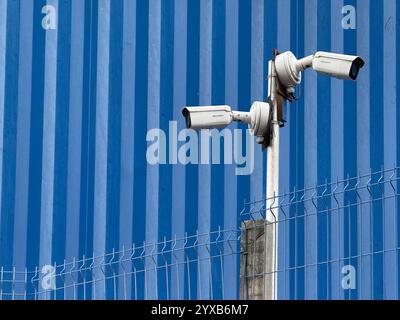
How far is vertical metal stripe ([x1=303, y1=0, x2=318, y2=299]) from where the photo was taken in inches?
673

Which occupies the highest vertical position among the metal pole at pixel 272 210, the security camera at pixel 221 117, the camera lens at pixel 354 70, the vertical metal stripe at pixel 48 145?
the vertical metal stripe at pixel 48 145

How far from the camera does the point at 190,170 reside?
17.7 meters

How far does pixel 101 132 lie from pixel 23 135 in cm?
76

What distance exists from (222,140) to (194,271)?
1.43m

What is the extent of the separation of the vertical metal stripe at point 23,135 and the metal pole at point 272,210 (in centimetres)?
501

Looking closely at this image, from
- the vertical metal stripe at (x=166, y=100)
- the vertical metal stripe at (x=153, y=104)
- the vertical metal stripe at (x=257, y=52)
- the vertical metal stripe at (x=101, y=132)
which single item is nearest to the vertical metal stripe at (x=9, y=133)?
the vertical metal stripe at (x=101, y=132)

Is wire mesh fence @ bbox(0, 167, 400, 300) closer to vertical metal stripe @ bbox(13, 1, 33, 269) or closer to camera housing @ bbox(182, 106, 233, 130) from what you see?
vertical metal stripe @ bbox(13, 1, 33, 269)

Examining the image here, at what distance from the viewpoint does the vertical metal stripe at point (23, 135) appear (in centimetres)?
1741

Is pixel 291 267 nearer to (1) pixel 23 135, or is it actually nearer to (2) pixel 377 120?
(2) pixel 377 120

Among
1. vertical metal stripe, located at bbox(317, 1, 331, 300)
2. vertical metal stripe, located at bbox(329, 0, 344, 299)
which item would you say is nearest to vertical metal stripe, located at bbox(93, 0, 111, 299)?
vertical metal stripe, located at bbox(317, 1, 331, 300)

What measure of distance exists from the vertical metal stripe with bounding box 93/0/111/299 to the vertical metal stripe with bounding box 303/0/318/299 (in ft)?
6.38

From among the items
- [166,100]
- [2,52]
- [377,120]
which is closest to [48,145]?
[2,52]

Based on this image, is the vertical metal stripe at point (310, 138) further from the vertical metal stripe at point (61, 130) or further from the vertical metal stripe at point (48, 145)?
the vertical metal stripe at point (48, 145)
